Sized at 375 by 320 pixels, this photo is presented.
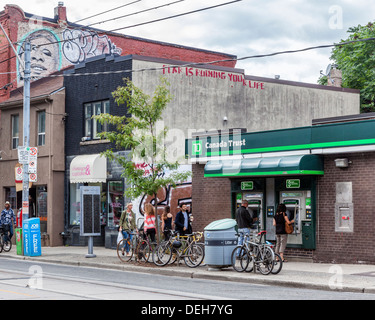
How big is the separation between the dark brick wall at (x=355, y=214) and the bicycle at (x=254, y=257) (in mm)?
3084

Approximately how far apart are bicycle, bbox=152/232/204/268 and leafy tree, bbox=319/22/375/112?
23.5 metres

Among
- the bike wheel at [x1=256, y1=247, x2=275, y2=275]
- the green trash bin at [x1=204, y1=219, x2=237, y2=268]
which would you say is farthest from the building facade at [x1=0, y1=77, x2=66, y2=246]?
the bike wheel at [x1=256, y1=247, x2=275, y2=275]

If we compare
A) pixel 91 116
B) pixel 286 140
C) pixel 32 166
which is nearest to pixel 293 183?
pixel 286 140

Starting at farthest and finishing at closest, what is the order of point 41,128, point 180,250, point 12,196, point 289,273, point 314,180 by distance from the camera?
point 12,196
point 41,128
point 314,180
point 180,250
point 289,273

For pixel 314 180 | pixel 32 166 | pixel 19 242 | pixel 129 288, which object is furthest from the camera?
pixel 19 242

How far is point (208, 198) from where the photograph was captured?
2233cm

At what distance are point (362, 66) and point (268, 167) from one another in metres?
22.8

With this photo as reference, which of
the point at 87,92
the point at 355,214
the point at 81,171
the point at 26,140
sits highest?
the point at 87,92

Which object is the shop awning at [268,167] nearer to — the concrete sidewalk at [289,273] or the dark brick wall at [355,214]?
the dark brick wall at [355,214]

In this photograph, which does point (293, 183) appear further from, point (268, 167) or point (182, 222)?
point (182, 222)

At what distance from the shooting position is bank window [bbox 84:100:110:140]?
2712cm

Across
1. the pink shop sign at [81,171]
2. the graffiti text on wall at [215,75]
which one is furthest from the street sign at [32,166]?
the graffiti text on wall at [215,75]

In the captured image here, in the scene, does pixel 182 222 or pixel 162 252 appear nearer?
pixel 162 252
